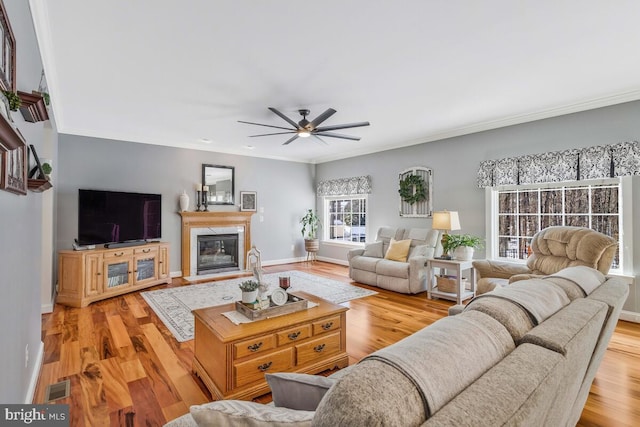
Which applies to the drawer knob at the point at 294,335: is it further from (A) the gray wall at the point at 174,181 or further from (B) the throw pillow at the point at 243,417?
(A) the gray wall at the point at 174,181

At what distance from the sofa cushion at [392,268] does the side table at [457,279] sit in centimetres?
34

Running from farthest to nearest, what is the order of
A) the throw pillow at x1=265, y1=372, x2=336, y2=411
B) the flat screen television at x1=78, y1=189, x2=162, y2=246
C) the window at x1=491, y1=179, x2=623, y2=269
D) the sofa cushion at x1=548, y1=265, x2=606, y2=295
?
the flat screen television at x1=78, y1=189, x2=162, y2=246 < the window at x1=491, y1=179, x2=623, y2=269 < the sofa cushion at x1=548, y1=265, x2=606, y2=295 < the throw pillow at x1=265, y1=372, x2=336, y2=411

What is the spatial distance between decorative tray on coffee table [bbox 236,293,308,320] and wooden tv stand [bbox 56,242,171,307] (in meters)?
2.99

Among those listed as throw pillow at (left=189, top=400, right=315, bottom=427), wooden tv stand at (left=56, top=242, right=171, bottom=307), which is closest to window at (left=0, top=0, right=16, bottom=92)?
throw pillow at (left=189, top=400, right=315, bottom=427)

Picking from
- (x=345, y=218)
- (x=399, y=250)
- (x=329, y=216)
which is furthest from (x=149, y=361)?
(x=329, y=216)

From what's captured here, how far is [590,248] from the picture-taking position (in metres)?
2.99

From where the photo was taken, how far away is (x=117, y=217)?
16.1 feet

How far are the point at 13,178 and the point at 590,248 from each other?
168 inches

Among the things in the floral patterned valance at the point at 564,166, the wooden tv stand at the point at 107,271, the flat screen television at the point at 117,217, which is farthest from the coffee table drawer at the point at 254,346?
the floral patterned valance at the point at 564,166

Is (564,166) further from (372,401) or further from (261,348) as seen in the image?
(372,401)

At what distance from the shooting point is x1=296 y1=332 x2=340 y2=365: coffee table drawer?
2.33 m

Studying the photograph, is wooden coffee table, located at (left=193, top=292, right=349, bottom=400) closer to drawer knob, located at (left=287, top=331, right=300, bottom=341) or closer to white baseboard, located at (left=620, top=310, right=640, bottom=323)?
drawer knob, located at (left=287, top=331, right=300, bottom=341)

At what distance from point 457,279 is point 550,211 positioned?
61.7 inches

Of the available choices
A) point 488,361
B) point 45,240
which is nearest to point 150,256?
point 45,240
